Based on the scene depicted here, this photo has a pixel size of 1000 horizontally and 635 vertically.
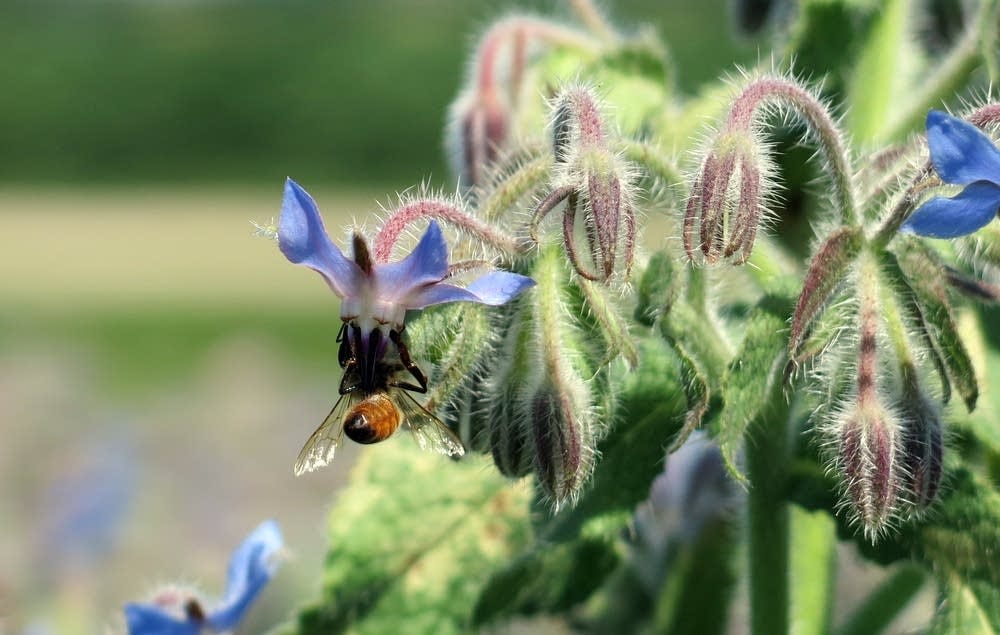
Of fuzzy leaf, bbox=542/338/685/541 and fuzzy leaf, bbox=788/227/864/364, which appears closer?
fuzzy leaf, bbox=788/227/864/364

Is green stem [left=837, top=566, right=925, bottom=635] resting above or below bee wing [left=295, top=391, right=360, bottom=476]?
below

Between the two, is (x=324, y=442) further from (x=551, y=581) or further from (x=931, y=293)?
(x=931, y=293)

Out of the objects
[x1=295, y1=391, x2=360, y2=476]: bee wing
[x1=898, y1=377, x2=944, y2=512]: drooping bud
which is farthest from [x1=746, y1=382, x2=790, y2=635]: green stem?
[x1=295, y1=391, x2=360, y2=476]: bee wing

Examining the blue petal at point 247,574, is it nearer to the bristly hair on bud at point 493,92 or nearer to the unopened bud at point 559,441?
the unopened bud at point 559,441

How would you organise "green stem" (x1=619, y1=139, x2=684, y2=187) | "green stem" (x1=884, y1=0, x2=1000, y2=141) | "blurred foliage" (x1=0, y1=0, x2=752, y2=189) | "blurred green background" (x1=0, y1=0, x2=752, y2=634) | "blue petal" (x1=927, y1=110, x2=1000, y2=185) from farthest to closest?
"blurred foliage" (x1=0, y1=0, x2=752, y2=189) < "blurred green background" (x1=0, y1=0, x2=752, y2=634) < "green stem" (x1=884, y1=0, x2=1000, y2=141) < "green stem" (x1=619, y1=139, x2=684, y2=187) < "blue petal" (x1=927, y1=110, x2=1000, y2=185)

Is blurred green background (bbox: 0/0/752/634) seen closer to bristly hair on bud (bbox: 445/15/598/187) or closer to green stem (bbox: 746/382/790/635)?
bristly hair on bud (bbox: 445/15/598/187)

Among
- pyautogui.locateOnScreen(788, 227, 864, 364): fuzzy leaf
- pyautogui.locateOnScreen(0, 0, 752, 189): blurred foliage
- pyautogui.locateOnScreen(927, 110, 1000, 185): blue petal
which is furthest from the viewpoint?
pyautogui.locateOnScreen(0, 0, 752, 189): blurred foliage

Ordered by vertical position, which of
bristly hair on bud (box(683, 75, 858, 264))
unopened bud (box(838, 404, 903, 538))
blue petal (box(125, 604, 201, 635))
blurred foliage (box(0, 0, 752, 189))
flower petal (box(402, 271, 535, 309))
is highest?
bristly hair on bud (box(683, 75, 858, 264))
